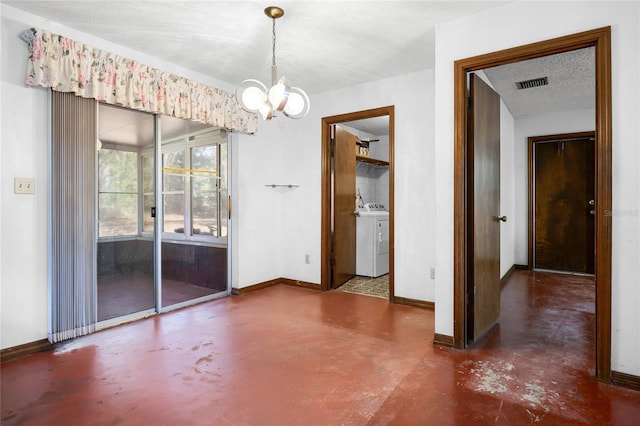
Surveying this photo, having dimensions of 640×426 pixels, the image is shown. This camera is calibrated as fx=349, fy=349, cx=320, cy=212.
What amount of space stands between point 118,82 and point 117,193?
0.99 metres

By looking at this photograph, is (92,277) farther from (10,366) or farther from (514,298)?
(514,298)

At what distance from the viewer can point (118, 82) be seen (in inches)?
117

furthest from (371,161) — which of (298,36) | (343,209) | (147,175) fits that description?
(147,175)

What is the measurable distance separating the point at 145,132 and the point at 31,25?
112 centimetres

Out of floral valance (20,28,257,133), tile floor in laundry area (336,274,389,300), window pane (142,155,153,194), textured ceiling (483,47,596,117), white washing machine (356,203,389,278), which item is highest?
textured ceiling (483,47,596,117)

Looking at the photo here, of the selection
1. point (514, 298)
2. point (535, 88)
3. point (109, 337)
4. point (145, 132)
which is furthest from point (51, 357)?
point (535, 88)

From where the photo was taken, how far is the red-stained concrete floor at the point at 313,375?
5.90ft

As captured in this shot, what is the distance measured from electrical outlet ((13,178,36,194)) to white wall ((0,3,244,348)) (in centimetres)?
2

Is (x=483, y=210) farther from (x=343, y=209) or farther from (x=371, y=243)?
(x=371, y=243)

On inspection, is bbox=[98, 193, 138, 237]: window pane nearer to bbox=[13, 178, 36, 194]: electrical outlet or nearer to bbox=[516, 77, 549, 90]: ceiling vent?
bbox=[13, 178, 36, 194]: electrical outlet

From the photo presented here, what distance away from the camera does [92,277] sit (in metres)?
2.89

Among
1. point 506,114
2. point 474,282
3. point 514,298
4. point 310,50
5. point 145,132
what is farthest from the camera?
point 506,114

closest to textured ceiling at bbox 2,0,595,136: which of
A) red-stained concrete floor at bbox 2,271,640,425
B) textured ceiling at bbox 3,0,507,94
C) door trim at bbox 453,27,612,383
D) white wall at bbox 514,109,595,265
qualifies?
textured ceiling at bbox 3,0,507,94

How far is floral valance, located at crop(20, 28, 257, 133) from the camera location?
2.56 m
